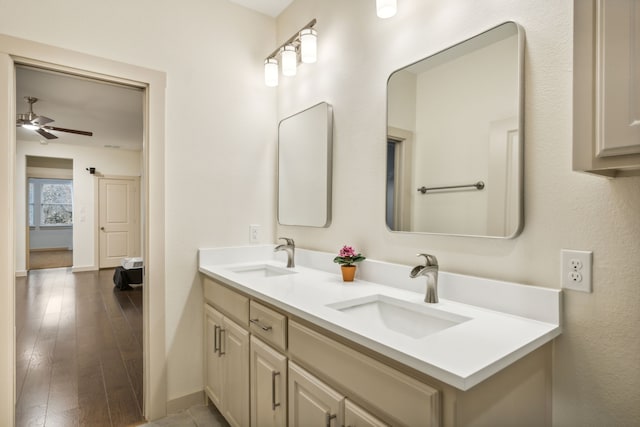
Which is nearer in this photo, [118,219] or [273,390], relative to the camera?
[273,390]

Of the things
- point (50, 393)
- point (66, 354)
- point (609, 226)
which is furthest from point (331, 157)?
point (66, 354)

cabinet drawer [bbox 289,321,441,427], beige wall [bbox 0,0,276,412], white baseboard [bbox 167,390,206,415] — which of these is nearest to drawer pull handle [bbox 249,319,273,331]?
cabinet drawer [bbox 289,321,441,427]

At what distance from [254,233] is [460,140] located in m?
1.52

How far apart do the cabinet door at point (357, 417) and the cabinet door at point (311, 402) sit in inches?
0.9

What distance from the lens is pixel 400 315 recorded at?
4.43ft

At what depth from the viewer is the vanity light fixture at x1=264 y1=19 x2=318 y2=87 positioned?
76.5 inches

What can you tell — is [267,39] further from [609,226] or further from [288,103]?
[609,226]

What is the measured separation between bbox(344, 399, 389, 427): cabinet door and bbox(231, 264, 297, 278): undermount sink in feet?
3.56

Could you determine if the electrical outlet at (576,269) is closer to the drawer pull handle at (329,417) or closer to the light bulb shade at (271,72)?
the drawer pull handle at (329,417)

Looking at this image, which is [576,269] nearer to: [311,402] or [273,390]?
[311,402]

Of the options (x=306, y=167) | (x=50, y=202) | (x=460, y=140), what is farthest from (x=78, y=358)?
(x=50, y=202)

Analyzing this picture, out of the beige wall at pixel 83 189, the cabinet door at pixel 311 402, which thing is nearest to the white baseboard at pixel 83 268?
the beige wall at pixel 83 189

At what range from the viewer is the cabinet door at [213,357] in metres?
1.91

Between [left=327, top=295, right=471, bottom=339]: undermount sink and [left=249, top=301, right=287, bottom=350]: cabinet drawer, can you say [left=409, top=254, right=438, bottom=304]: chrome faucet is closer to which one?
[left=327, top=295, right=471, bottom=339]: undermount sink
